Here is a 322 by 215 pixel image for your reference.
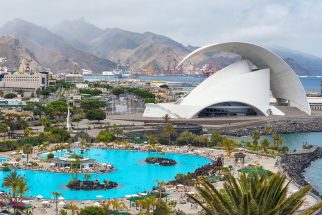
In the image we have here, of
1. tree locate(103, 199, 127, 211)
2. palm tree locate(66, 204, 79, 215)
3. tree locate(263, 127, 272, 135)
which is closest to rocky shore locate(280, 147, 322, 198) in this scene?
tree locate(263, 127, 272, 135)

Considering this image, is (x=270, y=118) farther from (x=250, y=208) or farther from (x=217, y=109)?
(x=250, y=208)

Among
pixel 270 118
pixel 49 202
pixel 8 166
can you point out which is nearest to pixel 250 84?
pixel 270 118

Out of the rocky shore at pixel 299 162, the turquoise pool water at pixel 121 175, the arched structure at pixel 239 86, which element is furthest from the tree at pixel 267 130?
the turquoise pool water at pixel 121 175

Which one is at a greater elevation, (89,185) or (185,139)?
(185,139)

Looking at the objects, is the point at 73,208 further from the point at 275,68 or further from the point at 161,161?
the point at 275,68

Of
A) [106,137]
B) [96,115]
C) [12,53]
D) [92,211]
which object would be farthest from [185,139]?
[12,53]

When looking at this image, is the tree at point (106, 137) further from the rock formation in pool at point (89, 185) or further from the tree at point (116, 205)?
the tree at point (116, 205)
